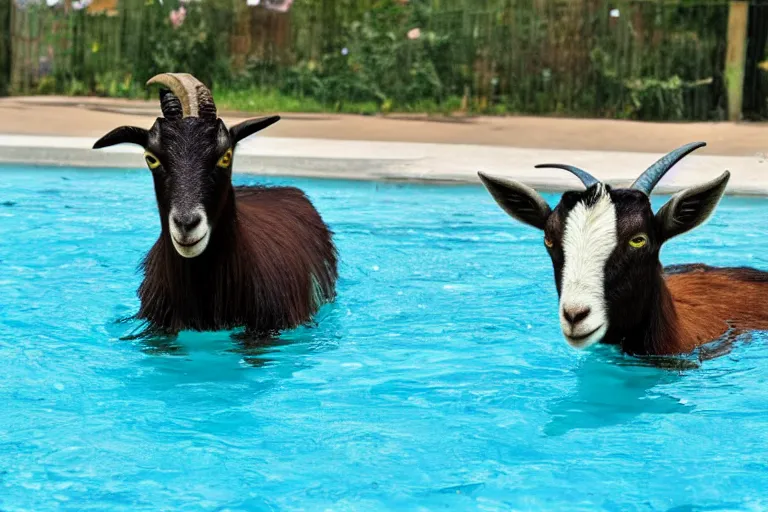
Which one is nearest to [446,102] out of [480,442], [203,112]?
[203,112]

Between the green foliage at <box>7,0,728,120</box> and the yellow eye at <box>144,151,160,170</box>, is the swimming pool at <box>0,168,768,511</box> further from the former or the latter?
the green foliage at <box>7,0,728,120</box>

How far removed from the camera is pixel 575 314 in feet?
18.3

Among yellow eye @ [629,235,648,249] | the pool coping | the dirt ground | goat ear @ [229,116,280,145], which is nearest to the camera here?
yellow eye @ [629,235,648,249]

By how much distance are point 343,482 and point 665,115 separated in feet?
41.3

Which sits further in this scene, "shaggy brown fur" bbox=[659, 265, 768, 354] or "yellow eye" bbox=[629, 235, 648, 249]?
"shaggy brown fur" bbox=[659, 265, 768, 354]

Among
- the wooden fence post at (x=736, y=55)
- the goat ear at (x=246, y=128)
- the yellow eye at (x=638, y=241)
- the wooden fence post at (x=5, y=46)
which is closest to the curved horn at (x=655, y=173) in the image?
the yellow eye at (x=638, y=241)

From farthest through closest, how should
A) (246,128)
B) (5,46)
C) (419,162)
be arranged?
(5,46) < (419,162) < (246,128)

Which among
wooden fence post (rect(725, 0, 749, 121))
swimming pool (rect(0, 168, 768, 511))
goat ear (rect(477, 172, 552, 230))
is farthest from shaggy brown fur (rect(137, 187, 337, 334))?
wooden fence post (rect(725, 0, 749, 121))

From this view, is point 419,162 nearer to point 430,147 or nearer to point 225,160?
point 430,147

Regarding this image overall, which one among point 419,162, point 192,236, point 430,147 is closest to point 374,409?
point 192,236

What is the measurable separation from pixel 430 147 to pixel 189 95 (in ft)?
24.3

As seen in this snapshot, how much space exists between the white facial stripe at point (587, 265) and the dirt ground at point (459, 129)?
8.32 m

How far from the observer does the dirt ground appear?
14.5 m

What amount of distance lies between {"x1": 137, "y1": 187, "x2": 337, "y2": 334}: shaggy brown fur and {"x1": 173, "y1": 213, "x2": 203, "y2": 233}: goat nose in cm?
44
